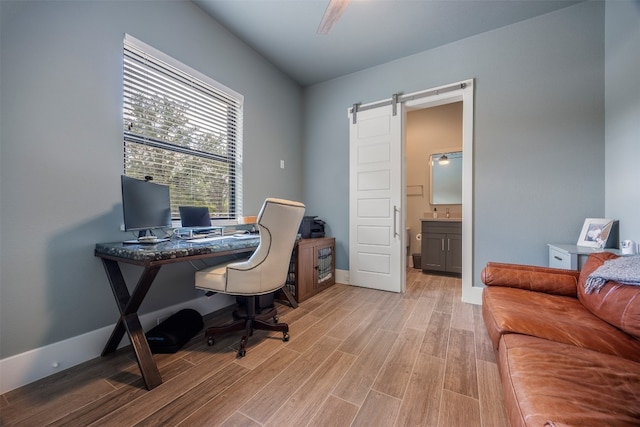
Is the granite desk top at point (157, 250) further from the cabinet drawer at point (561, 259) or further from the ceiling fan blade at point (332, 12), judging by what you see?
the cabinet drawer at point (561, 259)

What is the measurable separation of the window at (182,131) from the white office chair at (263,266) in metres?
0.92

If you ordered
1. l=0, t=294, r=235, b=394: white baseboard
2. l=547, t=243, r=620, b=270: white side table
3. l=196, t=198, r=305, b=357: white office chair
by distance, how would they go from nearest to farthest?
l=0, t=294, r=235, b=394: white baseboard, l=196, t=198, r=305, b=357: white office chair, l=547, t=243, r=620, b=270: white side table

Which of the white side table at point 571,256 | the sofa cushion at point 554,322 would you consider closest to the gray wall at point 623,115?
the white side table at point 571,256

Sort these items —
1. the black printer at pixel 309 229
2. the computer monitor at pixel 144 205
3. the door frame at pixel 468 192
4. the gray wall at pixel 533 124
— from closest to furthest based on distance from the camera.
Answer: the computer monitor at pixel 144 205 → the gray wall at pixel 533 124 → the door frame at pixel 468 192 → the black printer at pixel 309 229

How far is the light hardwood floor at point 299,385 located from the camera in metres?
1.19

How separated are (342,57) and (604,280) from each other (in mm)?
3250

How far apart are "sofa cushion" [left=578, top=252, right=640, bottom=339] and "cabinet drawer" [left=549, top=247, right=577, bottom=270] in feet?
1.11

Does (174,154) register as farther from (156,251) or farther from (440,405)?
(440,405)

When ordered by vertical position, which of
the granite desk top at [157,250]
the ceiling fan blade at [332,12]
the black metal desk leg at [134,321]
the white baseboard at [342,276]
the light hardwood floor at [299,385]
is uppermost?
the ceiling fan blade at [332,12]

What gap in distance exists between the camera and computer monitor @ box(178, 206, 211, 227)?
2.14m

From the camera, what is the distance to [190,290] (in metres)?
2.32

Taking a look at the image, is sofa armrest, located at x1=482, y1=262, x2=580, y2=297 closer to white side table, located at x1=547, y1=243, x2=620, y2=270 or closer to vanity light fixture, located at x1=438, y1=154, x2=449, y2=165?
white side table, located at x1=547, y1=243, x2=620, y2=270

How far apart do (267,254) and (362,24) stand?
8.40 ft

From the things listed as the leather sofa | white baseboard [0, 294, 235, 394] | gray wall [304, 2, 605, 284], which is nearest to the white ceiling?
gray wall [304, 2, 605, 284]
